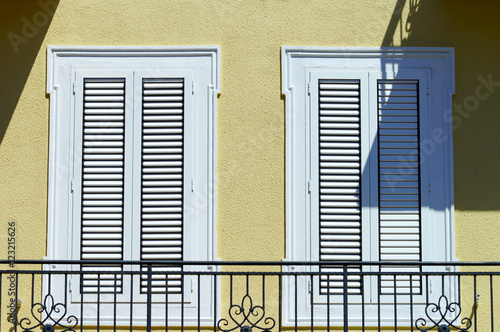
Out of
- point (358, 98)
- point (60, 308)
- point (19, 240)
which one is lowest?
point (60, 308)

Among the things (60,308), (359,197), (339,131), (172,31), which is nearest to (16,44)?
(172,31)

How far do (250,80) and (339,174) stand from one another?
131cm

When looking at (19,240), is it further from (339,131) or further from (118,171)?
(339,131)

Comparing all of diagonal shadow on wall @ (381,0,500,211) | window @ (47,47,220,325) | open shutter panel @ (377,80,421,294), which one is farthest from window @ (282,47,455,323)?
window @ (47,47,220,325)

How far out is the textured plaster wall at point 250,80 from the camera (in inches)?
263

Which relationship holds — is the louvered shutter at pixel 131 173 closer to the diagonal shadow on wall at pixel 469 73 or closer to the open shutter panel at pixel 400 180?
the open shutter panel at pixel 400 180

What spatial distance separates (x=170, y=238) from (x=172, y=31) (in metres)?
2.11

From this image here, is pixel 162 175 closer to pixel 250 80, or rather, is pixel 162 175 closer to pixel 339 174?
pixel 250 80

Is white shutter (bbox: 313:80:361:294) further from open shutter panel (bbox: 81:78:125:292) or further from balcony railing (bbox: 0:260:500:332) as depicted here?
open shutter panel (bbox: 81:78:125:292)

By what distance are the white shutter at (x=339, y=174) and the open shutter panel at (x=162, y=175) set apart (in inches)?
56.4

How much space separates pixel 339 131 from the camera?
6785 millimetres

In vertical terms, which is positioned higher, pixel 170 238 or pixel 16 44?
pixel 16 44

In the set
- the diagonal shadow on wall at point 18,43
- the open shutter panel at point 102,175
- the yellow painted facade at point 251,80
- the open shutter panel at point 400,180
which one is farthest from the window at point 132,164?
the open shutter panel at point 400,180

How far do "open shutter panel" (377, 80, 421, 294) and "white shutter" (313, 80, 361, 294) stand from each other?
0.82 ft
